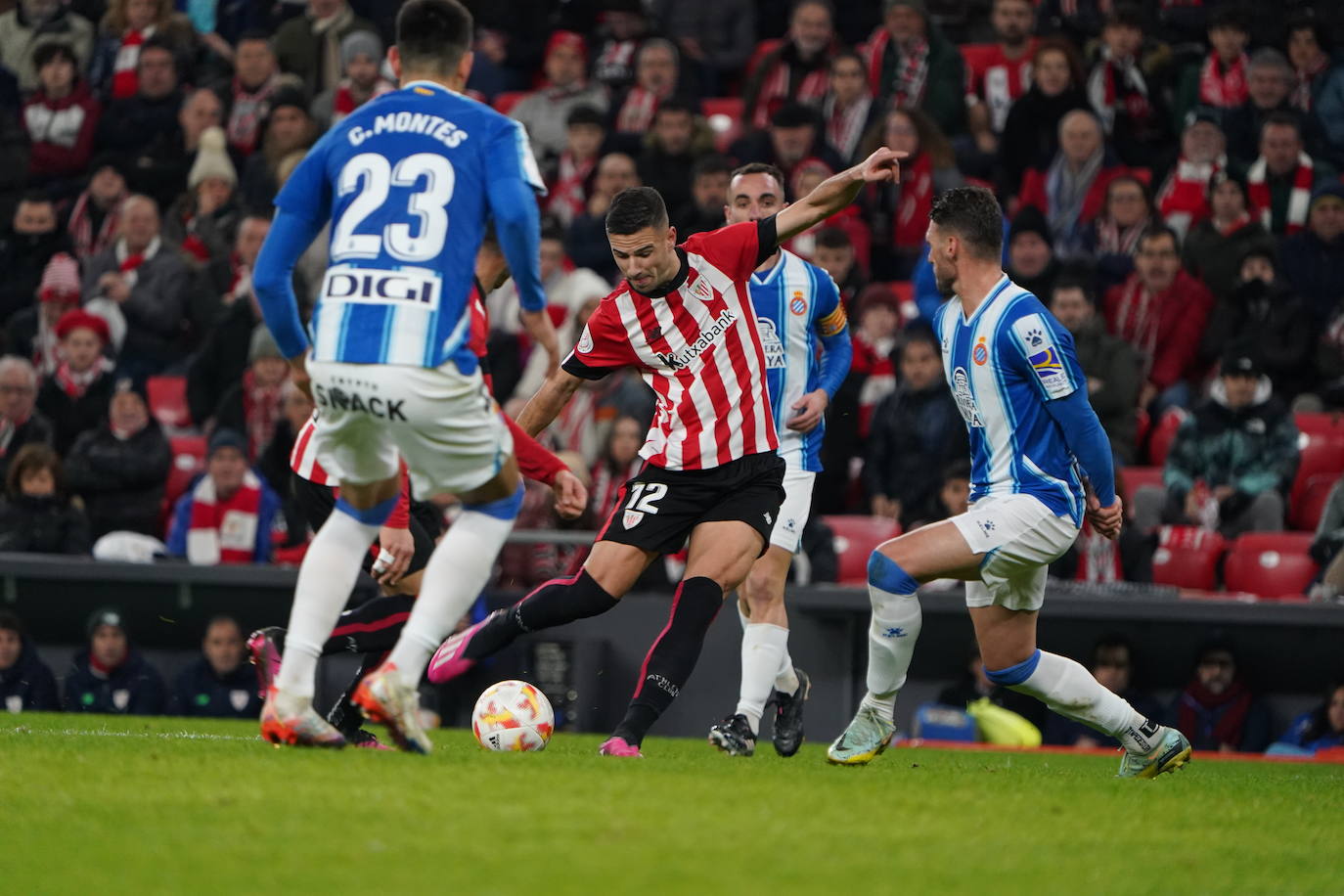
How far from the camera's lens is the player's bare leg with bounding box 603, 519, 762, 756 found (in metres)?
7.13

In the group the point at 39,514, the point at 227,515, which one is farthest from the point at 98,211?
the point at 227,515

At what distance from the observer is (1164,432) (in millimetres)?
13844

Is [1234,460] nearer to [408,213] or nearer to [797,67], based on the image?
[797,67]

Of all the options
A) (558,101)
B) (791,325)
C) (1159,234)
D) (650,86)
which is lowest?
(791,325)

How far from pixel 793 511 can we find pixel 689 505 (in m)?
1.37

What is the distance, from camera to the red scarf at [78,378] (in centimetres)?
1576

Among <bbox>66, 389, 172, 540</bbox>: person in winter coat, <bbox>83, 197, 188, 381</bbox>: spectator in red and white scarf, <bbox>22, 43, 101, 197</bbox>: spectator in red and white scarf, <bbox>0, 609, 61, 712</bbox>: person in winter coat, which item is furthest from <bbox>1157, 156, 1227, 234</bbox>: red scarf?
<bbox>22, 43, 101, 197</bbox>: spectator in red and white scarf

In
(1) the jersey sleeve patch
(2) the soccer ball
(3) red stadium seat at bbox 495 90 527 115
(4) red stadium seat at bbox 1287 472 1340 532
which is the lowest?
(2) the soccer ball

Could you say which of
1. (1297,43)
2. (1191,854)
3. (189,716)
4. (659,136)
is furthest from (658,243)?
(1297,43)

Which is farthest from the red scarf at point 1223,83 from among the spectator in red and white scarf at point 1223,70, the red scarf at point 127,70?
the red scarf at point 127,70

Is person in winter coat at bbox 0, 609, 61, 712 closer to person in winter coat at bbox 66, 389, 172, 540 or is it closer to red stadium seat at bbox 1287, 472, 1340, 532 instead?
person in winter coat at bbox 66, 389, 172, 540

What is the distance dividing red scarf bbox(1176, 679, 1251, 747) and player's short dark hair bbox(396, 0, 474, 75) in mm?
7563

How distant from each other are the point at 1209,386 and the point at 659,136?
5.11 metres

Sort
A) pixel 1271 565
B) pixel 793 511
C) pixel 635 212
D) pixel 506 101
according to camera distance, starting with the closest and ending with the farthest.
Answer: pixel 635 212 → pixel 793 511 → pixel 1271 565 → pixel 506 101
